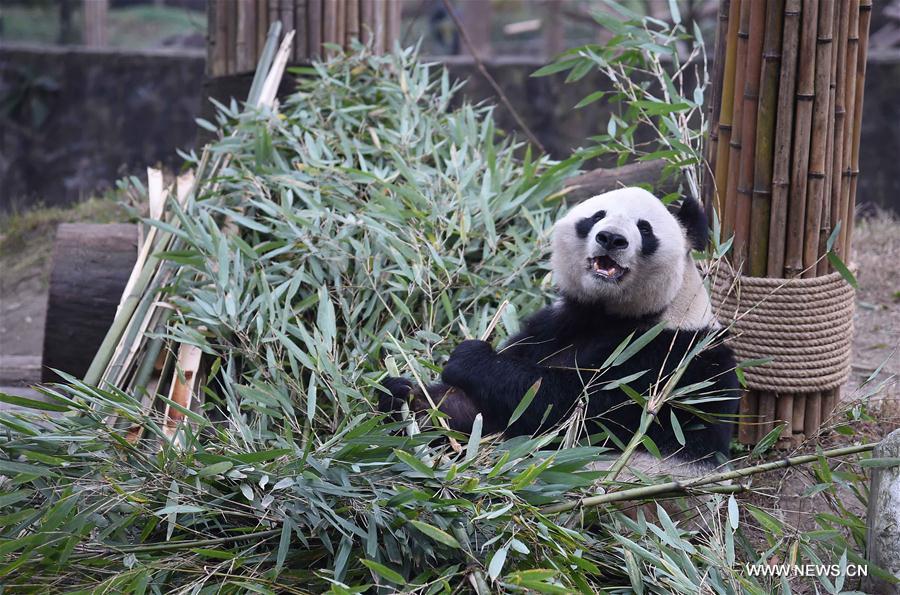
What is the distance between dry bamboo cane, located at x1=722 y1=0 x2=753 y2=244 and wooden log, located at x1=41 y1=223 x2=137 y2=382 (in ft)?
7.75

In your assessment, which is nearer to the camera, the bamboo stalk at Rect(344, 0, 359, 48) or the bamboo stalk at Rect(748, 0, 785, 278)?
the bamboo stalk at Rect(748, 0, 785, 278)

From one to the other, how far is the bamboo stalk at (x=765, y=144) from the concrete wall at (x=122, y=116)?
5.17 metres

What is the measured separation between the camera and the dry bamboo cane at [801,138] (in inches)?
115

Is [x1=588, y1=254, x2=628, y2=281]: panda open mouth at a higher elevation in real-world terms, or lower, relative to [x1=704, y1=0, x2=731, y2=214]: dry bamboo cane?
lower

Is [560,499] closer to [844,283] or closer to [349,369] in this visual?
[349,369]

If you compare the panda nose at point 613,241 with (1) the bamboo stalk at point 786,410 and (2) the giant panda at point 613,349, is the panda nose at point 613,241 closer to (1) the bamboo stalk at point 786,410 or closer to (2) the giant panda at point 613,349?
(2) the giant panda at point 613,349

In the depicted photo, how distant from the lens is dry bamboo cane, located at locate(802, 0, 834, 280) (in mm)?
2920

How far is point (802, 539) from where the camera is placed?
2426mm

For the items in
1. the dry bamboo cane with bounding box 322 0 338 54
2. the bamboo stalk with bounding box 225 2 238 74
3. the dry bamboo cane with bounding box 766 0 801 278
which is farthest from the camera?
the bamboo stalk with bounding box 225 2 238 74

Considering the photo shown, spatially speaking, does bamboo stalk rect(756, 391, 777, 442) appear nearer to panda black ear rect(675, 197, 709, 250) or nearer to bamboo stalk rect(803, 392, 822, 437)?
bamboo stalk rect(803, 392, 822, 437)

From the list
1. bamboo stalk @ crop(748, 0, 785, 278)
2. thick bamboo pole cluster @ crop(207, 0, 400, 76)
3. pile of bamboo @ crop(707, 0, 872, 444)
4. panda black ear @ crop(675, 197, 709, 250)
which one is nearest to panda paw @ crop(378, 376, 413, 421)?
panda black ear @ crop(675, 197, 709, 250)

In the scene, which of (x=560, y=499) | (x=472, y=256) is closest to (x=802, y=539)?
(x=560, y=499)

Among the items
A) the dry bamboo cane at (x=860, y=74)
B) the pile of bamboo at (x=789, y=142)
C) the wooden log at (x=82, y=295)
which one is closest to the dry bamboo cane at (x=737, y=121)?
the pile of bamboo at (x=789, y=142)

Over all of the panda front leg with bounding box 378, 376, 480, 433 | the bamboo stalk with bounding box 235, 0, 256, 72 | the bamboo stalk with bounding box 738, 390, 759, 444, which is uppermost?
the bamboo stalk with bounding box 235, 0, 256, 72
